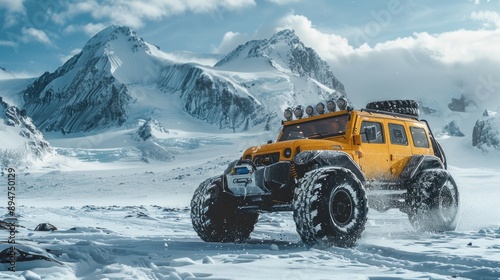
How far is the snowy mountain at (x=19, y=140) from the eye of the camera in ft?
558

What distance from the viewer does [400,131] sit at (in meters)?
10.6

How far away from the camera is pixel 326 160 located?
8.41 metres

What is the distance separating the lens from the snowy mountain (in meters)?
170

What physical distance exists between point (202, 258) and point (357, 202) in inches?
109

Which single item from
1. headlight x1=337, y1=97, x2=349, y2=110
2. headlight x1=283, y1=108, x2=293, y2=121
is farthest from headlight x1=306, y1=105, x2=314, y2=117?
headlight x1=337, y1=97, x2=349, y2=110

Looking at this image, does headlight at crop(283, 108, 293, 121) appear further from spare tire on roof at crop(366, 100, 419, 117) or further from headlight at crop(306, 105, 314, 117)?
spare tire on roof at crop(366, 100, 419, 117)

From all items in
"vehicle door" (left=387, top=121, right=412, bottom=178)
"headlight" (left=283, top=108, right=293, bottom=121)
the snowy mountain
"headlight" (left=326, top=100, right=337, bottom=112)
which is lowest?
"vehicle door" (left=387, top=121, right=412, bottom=178)

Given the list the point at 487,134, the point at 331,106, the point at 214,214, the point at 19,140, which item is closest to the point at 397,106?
the point at 331,106

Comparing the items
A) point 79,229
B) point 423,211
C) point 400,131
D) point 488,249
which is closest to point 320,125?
point 400,131

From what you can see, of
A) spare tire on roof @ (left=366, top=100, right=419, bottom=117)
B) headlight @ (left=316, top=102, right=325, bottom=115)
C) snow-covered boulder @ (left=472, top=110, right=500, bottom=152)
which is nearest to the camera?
headlight @ (left=316, top=102, right=325, bottom=115)

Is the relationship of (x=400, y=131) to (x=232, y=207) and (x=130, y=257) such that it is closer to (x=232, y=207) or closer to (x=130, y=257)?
(x=232, y=207)

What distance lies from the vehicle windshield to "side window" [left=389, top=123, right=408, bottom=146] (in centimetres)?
137

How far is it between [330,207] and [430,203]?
3.37 metres

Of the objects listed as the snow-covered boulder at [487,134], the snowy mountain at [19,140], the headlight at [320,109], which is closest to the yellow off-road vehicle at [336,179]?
the headlight at [320,109]
